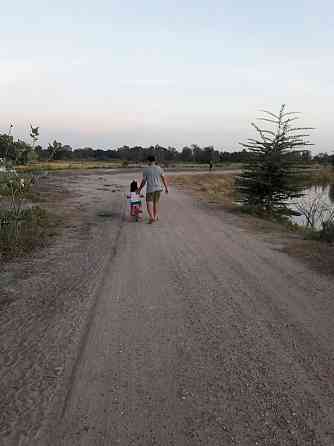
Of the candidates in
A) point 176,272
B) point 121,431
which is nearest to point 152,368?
point 121,431

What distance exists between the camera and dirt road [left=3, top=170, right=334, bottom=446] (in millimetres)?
2244

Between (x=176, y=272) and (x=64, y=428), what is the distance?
3.24 m

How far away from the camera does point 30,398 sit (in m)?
2.48

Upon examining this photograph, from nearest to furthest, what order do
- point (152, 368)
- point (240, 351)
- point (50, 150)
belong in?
point (152, 368) → point (240, 351) → point (50, 150)

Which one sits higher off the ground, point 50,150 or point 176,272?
point 50,150

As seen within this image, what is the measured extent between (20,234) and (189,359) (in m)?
5.02

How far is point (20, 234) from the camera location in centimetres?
679

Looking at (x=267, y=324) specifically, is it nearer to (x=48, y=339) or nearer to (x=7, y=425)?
(x=48, y=339)

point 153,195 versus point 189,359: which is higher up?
point 153,195

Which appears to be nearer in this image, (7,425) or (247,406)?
(7,425)

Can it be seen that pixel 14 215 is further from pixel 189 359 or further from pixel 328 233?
pixel 328 233

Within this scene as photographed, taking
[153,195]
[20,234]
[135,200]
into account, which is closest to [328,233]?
[153,195]

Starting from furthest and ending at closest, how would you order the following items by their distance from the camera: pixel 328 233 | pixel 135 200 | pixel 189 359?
pixel 135 200, pixel 328 233, pixel 189 359

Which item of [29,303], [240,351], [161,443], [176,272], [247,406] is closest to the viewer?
[161,443]
